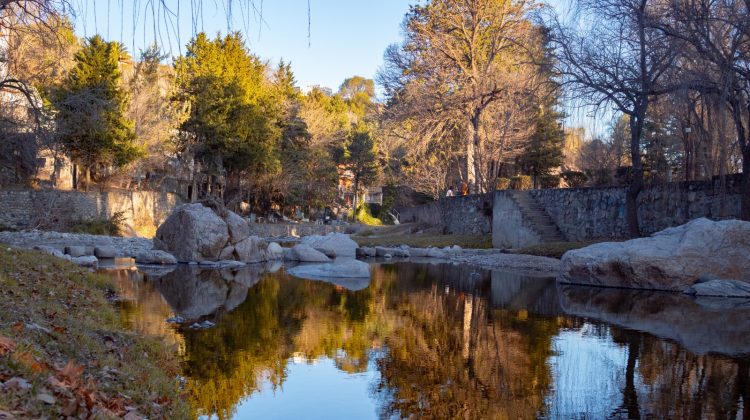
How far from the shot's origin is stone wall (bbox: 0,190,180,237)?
30312mm

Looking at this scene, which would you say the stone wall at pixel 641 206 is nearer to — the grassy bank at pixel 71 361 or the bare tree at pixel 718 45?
the bare tree at pixel 718 45

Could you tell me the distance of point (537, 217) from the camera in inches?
1073

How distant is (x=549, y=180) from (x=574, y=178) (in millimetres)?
1689

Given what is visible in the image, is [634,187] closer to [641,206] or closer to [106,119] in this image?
[641,206]

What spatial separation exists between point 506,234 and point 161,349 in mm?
22219

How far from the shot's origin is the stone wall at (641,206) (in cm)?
1923

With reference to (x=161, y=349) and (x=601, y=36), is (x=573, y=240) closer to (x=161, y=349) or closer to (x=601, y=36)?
(x=601, y=36)

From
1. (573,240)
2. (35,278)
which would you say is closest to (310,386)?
(35,278)

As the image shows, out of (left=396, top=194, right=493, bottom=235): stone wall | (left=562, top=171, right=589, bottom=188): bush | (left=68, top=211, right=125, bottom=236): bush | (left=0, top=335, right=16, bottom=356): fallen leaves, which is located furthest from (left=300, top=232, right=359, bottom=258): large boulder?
(left=0, top=335, right=16, bottom=356): fallen leaves

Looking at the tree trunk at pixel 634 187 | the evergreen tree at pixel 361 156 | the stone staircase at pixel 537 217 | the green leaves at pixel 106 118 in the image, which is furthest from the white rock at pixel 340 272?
the evergreen tree at pixel 361 156

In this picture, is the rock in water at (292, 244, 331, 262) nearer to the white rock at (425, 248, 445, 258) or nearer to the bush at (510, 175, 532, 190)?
the white rock at (425, 248, 445, 258)

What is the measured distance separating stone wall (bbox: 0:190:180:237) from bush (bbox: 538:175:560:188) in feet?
86.7

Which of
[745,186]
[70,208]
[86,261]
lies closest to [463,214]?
[745,186]

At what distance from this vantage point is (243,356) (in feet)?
27.9
